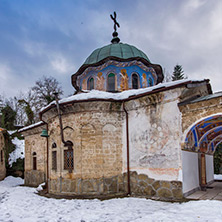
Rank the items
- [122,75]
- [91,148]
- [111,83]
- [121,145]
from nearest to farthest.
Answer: [91,148] → [121,145] → [122,75] → [111,83]

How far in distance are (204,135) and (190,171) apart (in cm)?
167

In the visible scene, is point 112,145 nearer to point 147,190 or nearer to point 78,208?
point 147,190

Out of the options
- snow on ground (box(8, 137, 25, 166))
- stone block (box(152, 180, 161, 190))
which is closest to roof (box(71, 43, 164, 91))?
stone block (box(152, 180, 161, 190))

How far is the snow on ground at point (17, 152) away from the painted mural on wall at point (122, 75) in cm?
1049

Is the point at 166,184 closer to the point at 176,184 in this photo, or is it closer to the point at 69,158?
the point at 176,184

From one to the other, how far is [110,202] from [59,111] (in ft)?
12.6

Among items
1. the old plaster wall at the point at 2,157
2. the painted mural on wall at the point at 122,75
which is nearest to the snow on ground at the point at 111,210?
the painted mural on wall at the point at 122,75

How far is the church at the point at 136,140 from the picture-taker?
761 centimetres

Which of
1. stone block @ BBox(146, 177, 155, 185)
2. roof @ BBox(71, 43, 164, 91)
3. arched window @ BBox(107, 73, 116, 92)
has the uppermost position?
roof @ BBox(71, 43, 164, 91)

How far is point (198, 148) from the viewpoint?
890 centimetres

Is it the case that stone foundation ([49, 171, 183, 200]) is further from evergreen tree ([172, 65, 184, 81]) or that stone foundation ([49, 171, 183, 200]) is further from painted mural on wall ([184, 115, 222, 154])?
evergreen tree ([172, 65, 184, 81])

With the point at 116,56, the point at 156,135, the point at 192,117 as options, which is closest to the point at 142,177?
the point at 156,135

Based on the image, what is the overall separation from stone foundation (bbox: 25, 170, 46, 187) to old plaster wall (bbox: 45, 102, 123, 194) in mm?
3935

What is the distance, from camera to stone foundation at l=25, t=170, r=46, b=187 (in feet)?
43.4
